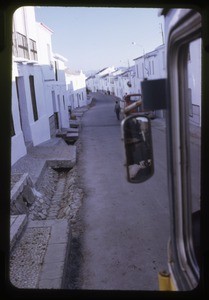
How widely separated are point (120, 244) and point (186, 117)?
3.14 meters

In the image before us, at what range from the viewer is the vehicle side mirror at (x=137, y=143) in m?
1.86

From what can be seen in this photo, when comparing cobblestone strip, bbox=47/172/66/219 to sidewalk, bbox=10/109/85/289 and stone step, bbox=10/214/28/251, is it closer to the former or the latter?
sidewalk, bbox=10/109/85/289

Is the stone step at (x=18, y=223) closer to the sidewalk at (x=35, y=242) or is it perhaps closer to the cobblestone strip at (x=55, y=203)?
the sidewalk at (x=35, y=242)

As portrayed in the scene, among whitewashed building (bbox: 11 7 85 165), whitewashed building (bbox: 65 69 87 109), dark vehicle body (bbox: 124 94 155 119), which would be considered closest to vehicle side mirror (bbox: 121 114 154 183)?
dark vehicle body (bbox: 124 94 155 119)

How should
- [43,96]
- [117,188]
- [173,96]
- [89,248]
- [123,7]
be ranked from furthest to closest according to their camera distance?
[43,96] → [89,248] → [117,188] → [123,7] → [173,96]

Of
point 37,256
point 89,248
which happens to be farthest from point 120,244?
point 37,256

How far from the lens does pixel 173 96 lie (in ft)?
6.05

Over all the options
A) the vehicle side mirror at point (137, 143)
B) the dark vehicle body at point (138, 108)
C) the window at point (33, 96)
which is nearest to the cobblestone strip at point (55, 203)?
the dark vehicle body at point (138, 108)

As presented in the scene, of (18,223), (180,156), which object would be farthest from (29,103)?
(180,156)

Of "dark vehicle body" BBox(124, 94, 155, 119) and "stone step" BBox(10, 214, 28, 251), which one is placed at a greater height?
"dark vehicle body" BBox(124, 94, 155, 119)

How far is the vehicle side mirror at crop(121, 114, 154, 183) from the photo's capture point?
6.10ft

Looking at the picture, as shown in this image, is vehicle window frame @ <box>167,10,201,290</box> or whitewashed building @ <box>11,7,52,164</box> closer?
vehicle window frame @ <box>167,10,201,290</box>
